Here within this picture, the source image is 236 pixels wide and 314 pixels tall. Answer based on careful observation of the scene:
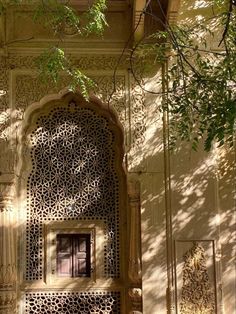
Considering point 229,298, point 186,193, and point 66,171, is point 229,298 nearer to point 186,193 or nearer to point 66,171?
point 186,193

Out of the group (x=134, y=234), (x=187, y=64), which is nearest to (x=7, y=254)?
(x=134, y=234)

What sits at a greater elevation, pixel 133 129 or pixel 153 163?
pixel 133 129

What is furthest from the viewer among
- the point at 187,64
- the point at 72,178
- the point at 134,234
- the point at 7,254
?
the point at 72,178

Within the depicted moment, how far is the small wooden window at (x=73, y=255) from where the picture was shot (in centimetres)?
635

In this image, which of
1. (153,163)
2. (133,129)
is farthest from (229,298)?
(133,129)

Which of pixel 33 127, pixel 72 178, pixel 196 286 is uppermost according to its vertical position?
pixel 33 127

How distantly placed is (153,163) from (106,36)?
1611 millimetres

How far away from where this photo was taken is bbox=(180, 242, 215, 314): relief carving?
6.06 metres

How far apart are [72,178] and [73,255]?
0.91 m

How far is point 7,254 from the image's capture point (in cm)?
605

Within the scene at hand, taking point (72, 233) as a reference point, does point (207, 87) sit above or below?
above

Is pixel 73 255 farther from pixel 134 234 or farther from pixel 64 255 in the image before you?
pixel 134 234

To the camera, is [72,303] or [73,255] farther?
[73,255]

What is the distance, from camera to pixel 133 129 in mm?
6340
